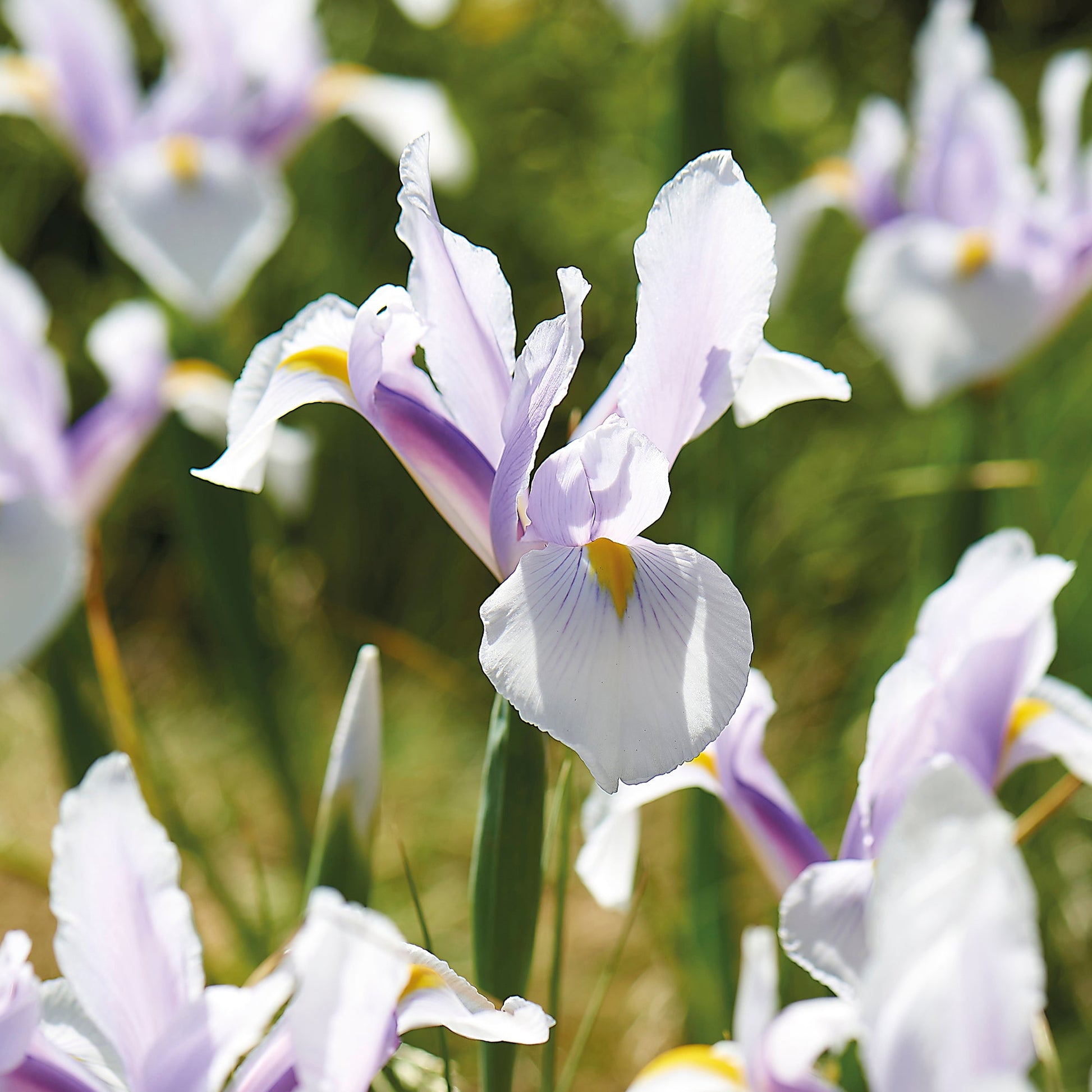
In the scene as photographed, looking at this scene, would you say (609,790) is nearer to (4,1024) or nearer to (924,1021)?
(924,1021)

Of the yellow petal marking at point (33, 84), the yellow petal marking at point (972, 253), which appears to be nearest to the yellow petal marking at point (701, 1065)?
the yellow petal marking at point (972, 253)

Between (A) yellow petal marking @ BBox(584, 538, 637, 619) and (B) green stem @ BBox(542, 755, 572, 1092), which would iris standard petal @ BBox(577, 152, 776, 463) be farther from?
(B) green stem @ BBox(542, 755, 572, 1092)

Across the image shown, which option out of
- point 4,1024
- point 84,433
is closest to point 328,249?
point 84,433

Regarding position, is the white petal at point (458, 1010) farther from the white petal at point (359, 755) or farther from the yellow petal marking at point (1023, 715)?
the yellow petal marking at point (1023, 715)

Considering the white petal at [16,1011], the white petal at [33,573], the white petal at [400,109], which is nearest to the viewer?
the white petal at [16,1011]

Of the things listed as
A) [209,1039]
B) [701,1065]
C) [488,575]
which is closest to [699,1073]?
[701,1065]

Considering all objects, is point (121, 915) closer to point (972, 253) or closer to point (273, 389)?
point (273, 389)

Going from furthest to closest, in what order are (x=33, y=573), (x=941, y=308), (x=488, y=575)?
(x=488, y=575) → (x=941, y=308) → (x=33, y=573)
